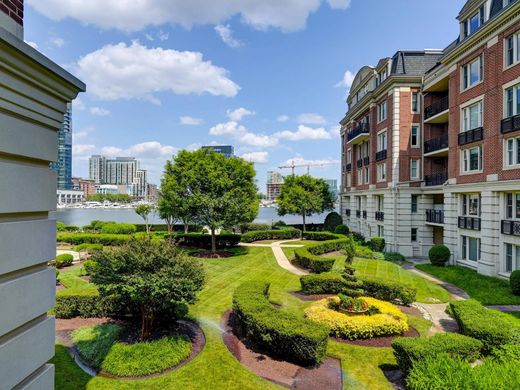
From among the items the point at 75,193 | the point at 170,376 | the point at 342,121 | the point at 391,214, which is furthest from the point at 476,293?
the point at 75,193

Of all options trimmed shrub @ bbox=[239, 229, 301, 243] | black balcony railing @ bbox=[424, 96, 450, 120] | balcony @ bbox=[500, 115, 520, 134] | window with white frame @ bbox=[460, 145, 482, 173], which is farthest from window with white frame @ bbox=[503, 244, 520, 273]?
trimmed shrub @ bbox=[239, 229, 301, 243]

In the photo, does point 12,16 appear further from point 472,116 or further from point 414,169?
point 414,169

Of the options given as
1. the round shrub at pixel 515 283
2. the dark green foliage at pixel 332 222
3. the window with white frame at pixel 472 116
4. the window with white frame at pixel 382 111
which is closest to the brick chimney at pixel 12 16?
the round shrub at pixel 515 283

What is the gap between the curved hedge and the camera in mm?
8586

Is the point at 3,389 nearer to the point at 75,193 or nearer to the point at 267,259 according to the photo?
the point at 267,259

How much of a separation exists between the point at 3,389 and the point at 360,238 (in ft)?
109

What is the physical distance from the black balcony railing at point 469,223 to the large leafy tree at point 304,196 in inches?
747

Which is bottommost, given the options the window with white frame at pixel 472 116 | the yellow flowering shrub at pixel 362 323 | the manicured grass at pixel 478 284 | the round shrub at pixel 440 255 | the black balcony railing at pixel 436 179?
the manicured grass at pixel 478 284

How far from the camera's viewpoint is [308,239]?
34969 mm

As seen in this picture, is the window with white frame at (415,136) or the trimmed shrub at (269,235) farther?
the trimmed shrub at (269,235)

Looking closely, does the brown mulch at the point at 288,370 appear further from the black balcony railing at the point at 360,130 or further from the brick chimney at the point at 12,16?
the black balcony railing at the point at 360,130

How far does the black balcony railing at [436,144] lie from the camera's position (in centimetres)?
2426

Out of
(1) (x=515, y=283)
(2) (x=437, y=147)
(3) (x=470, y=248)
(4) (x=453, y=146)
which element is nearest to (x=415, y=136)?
(2) (x=437, y=147)

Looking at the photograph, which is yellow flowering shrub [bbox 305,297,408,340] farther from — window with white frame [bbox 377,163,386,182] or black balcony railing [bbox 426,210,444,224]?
window with white frame [bbox 377,163,386,182]
